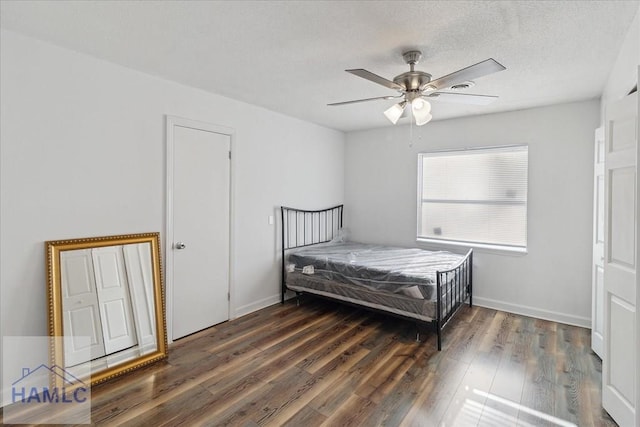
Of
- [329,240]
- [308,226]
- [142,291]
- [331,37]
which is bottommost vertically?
[142,291]

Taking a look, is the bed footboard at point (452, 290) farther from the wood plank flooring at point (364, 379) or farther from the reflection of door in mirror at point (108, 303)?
the reflection of door in mirror at point (108, 303)

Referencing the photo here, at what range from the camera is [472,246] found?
4.41 meters

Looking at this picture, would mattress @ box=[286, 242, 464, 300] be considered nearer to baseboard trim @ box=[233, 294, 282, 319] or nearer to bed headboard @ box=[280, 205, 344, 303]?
bed headboard @ box=[280, 205, 344, 303]

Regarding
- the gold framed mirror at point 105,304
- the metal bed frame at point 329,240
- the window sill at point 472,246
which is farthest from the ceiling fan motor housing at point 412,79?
the window sill at point 472,246

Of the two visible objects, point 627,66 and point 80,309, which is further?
point 80,309

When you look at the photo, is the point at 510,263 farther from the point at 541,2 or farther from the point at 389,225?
the point at 541,2

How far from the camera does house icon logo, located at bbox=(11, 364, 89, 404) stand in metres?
2.31

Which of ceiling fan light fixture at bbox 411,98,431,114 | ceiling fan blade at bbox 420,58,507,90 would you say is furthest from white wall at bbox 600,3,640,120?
ceiling fan light fixture at bbox 411,98,431,114

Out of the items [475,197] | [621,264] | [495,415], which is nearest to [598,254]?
[621,264]

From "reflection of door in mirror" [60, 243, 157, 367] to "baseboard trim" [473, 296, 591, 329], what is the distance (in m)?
4.00

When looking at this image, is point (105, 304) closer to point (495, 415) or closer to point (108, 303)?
point (108, 303)

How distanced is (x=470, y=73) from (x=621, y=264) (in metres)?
1.56

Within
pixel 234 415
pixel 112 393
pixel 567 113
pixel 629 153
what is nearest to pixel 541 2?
pixel 629 153

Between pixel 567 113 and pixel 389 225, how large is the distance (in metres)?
2.66
